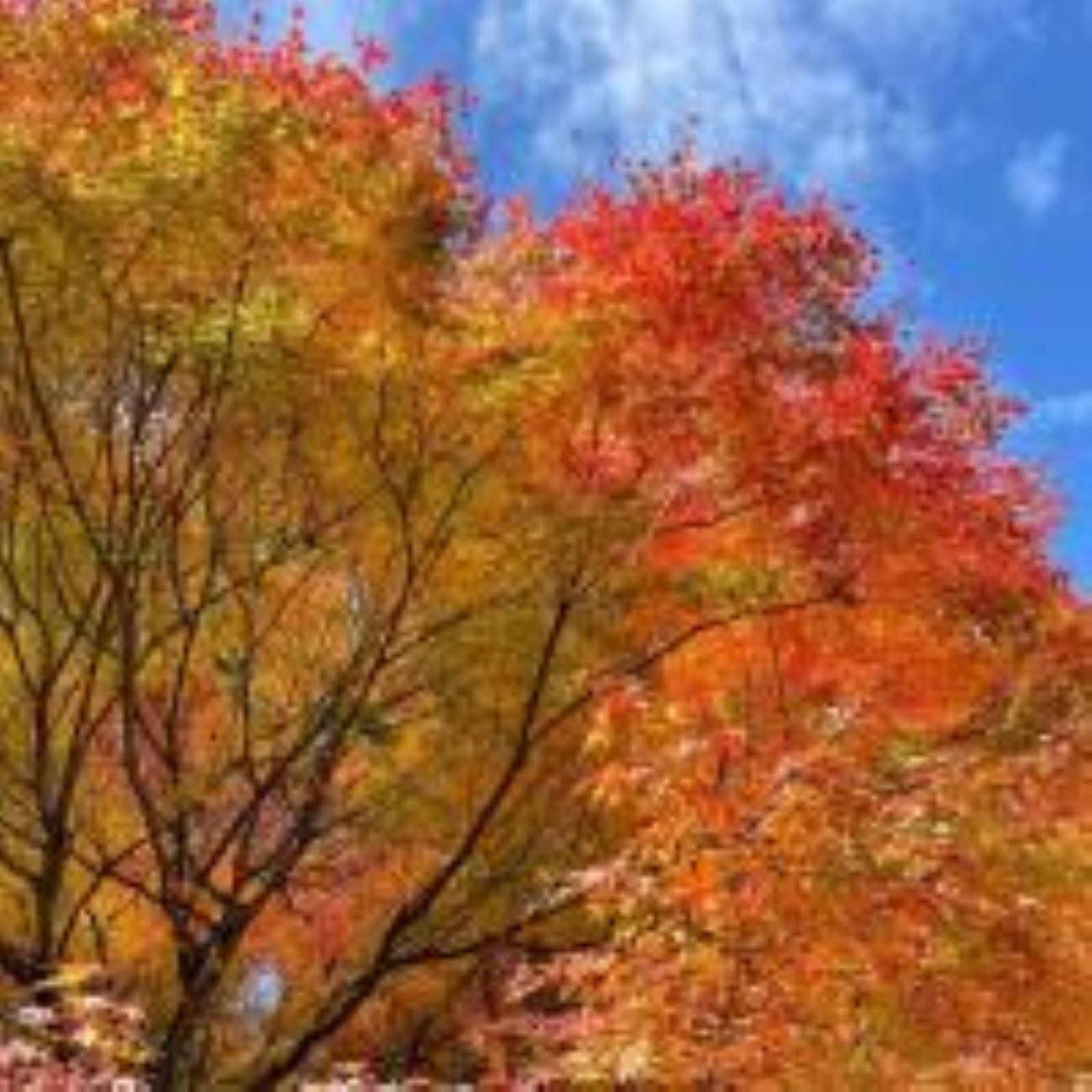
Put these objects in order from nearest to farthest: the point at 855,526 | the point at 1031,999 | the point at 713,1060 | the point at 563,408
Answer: the point at 713,1060 → the point at 1031,999 → the point at 563,408 → the point at 855,526

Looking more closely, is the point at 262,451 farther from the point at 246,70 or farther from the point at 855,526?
the point at 855,526

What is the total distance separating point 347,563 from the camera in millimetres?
24484

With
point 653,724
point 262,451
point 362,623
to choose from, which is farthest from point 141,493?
point 653,724

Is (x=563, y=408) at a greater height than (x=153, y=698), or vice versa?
(x=563, y=408)

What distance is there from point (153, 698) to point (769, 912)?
→ 34.5ft

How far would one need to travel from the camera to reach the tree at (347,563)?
72.0ft

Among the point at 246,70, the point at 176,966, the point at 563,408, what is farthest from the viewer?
the point at 176,966

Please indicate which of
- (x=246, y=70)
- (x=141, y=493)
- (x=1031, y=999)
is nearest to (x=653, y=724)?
(x=1031, y=999)

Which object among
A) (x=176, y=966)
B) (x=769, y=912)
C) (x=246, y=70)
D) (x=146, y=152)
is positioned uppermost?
(x=246, y=70)

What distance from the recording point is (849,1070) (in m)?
16.7

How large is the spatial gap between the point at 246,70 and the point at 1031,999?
10.9m

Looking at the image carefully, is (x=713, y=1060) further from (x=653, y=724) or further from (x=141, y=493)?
(x=141, y=493)

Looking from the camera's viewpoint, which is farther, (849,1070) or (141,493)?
(141,493)

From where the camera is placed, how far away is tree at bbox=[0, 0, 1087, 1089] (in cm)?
2194
